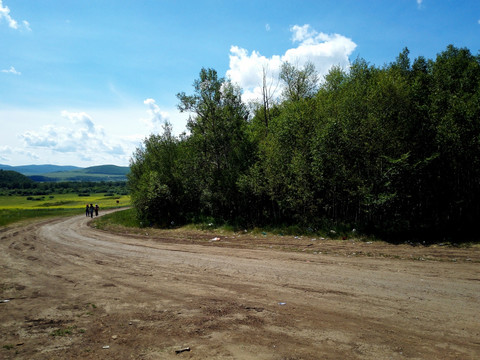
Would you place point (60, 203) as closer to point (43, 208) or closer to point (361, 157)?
point (43, 208)

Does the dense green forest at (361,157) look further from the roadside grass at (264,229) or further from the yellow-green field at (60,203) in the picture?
the yellow-green field at (60,203)

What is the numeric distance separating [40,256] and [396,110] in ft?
65.4

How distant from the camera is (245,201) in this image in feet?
67.8

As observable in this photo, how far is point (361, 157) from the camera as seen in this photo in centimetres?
1523

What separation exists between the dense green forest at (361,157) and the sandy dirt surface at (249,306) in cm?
358

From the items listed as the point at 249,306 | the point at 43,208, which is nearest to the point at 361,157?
the point at 249,306

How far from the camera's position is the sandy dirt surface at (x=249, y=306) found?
470 centimetres

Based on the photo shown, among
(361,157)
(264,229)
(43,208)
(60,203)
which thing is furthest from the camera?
(60,203)

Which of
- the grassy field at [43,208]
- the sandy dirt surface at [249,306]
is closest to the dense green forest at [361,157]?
the sandy dirt surface at [249,306]

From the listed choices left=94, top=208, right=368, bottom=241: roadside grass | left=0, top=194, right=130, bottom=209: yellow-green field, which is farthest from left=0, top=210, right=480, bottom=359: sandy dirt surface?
left=0, top=194, right=130, bottom=209: yellow-green field

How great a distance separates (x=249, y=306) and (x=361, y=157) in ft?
38.6

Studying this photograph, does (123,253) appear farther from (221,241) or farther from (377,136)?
(377,136)

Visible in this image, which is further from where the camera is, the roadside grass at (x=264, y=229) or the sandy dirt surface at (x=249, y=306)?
the roadside grass at (x=264, y=229)

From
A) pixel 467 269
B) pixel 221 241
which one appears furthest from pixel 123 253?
pixel 467 269
